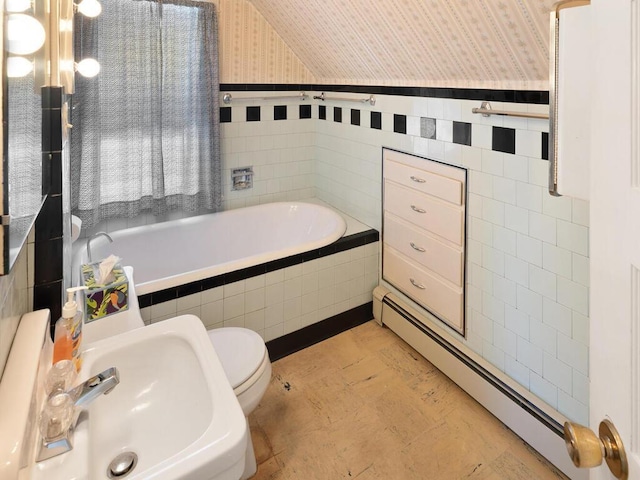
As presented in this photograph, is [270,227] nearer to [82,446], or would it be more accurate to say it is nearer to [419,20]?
[419,20]

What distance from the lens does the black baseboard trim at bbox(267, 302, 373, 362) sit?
2.38 meters

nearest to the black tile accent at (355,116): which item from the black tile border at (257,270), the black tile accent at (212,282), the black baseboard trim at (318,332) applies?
the black tile border at (257,270)

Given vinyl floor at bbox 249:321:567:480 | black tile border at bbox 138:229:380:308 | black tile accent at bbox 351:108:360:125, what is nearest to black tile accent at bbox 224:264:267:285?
black tile border at bbox 138:229:380:308

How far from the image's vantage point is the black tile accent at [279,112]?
10.00ft

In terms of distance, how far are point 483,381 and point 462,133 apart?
1170 millimetres

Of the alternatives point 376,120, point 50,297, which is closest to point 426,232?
point 376,120

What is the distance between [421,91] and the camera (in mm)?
2162

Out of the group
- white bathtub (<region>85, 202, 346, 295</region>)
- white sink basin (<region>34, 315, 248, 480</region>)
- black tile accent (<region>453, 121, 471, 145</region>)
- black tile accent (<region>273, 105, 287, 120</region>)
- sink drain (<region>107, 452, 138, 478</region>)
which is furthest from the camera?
black tile accent (<region>273, 105, 287, 120</region>)

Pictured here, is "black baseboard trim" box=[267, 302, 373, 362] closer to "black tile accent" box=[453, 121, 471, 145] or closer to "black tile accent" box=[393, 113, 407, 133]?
"black tile accent" box=[393, 113, 407, 133]

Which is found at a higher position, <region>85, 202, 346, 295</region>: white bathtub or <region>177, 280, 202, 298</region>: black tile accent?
<region>85, 202, 346, 295</region>: white bathtub

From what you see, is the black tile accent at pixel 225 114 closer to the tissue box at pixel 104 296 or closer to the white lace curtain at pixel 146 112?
the white lace curtain at pixel 146 112

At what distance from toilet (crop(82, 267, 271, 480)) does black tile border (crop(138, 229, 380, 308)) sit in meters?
0.28

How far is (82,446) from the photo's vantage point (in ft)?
2.58

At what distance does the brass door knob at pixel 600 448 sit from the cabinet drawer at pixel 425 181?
60.1 inches
